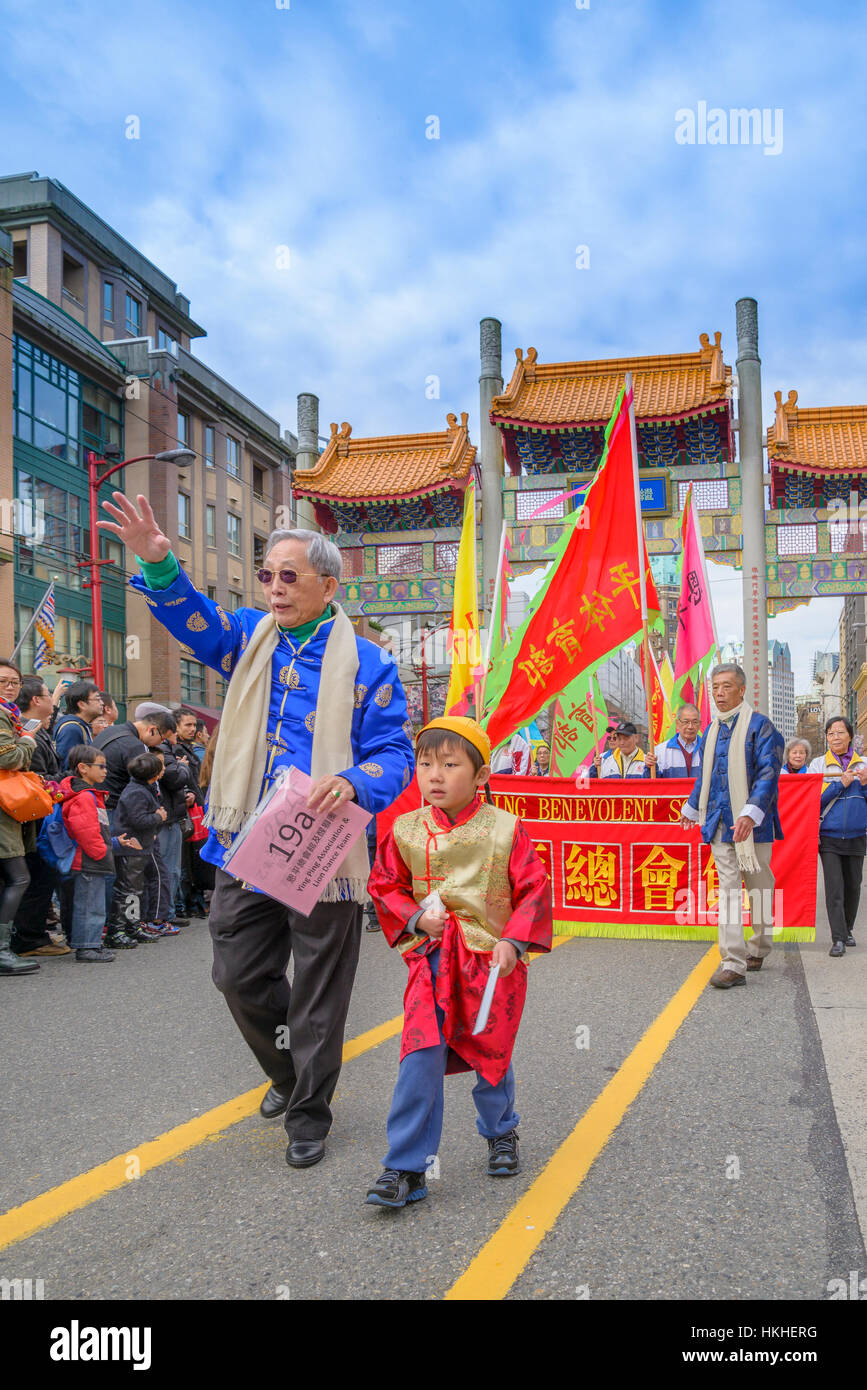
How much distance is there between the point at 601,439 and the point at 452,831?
19.3m

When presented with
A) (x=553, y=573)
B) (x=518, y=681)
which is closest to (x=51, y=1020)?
(x=518, y=681)

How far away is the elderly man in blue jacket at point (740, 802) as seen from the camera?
6184 mm

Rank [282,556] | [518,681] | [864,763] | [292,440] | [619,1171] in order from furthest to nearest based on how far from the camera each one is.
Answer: [292,440] → [518,681] → [864,763] → [282,556] → [619,1171]

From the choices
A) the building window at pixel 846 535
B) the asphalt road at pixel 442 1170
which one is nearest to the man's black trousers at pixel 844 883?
the asphalt road at pixel 442 1170

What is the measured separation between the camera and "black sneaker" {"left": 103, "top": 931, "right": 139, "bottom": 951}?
24.6 feet

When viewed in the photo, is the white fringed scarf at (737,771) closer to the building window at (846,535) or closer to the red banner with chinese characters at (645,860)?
the red banner with chinese characters at (645,860)

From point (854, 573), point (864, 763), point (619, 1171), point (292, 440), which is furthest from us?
point (292, 440)

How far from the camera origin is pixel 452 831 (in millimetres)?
3129

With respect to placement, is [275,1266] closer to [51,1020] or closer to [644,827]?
[51,1020]

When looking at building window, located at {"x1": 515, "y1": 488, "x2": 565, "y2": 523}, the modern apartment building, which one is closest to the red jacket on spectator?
building window, located at {"x1": 515, "y1": 488, "x2": 565, "y2": 523}

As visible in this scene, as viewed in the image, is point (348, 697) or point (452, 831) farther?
point (348, 697)

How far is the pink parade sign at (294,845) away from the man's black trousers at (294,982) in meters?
0.19

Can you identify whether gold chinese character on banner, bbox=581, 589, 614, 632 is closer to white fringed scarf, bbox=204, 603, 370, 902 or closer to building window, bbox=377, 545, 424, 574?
white fringed scarf, bbox=204, 603, 370, 902

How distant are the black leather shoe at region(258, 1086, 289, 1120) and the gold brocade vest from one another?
0.94 m
